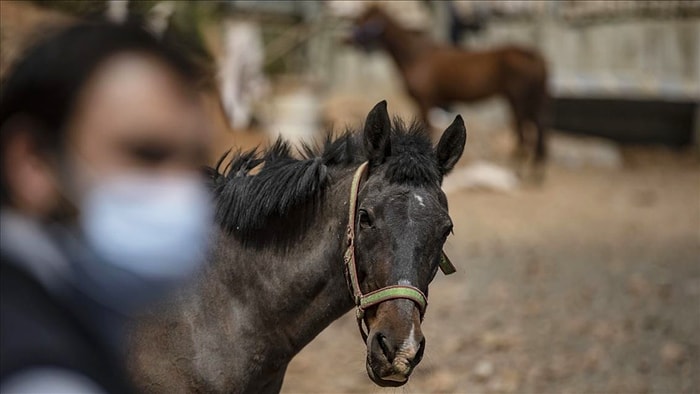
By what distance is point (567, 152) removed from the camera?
47.6 feet

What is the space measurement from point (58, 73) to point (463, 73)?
12077 mm

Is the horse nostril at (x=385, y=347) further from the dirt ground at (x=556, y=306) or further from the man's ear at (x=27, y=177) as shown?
the man's ear at (x=27, y=177)

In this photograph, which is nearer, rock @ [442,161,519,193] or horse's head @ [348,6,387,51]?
rock @ [442,161,519,193]

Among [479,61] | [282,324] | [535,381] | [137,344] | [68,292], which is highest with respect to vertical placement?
[68,292]

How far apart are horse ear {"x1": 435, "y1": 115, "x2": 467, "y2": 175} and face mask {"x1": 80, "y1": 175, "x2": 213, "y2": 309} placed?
153 cm

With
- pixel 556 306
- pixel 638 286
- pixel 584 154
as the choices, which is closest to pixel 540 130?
pixel 584 154

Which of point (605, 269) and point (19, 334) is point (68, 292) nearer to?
point (19, 334)

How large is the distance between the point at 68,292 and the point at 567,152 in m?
13.7

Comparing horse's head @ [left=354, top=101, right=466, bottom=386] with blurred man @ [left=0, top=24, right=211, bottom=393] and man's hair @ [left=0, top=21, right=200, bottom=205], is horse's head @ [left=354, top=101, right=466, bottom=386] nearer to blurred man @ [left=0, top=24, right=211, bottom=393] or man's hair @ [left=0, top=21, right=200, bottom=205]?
blurred man @ [left=0, top=24, right=211, bottom=393]

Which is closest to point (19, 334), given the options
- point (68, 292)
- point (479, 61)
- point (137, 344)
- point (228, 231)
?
point (68, 292)

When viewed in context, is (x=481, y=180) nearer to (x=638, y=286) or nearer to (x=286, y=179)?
(x=638, y=286)

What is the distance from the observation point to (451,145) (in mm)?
3141

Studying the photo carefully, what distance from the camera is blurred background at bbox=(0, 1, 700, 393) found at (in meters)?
5.89

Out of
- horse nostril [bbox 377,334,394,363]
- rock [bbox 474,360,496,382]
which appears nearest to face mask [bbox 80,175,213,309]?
horse nostril [bbox 377,334,394,363]
